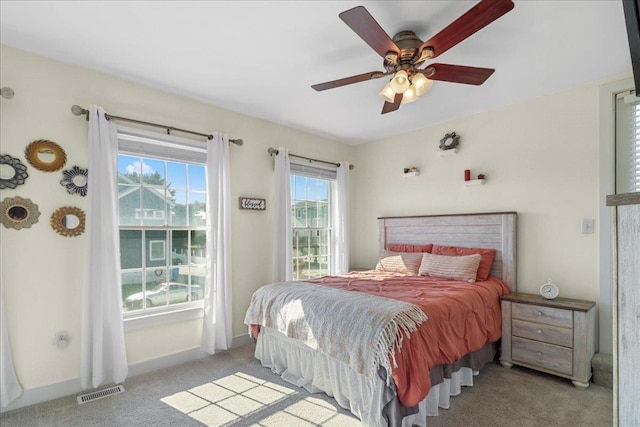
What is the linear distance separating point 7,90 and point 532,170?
4.53 metres

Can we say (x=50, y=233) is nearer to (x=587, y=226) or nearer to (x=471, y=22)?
(x=471, y=22)

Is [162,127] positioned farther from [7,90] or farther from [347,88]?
[347,88]

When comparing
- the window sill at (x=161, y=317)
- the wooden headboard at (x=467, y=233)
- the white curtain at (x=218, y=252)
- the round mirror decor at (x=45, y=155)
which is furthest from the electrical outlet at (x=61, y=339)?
the wooden headboard at (x=467, y=233)

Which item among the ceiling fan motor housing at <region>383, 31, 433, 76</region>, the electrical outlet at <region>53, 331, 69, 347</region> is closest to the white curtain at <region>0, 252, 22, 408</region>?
the electrical outlet at <region>53, 331, 69, 347</region>

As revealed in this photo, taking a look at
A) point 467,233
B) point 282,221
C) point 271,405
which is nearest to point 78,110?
point 282,221

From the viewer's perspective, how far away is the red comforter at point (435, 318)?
6.11 feet

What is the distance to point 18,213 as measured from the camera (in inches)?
90.0

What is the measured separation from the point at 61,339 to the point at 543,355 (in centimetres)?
394

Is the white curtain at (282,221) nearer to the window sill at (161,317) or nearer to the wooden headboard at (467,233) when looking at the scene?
the window sill at (161,317)

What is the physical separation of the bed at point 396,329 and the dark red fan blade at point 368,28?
1649 mm

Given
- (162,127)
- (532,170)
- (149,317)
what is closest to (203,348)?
(149,317)

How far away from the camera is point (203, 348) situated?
311 cm

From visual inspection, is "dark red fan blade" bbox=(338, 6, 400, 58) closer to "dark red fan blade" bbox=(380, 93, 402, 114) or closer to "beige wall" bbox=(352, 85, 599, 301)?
"dark red fan blade" bbox=(380, 93, 402, 114)

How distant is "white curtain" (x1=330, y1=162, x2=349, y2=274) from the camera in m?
4.56
